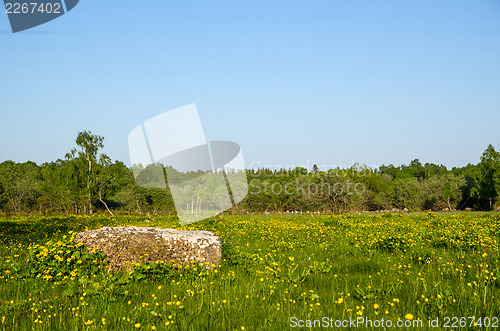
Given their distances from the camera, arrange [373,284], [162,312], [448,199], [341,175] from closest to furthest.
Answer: [162,312], [373,284], [341,175], [448,199]

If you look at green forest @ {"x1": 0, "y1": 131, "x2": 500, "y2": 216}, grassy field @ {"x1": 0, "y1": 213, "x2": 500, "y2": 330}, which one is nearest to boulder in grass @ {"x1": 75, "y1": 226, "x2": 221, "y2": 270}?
grassy field @ {"x1": 0, "y1": 213, "x2": 500, "y2": 330}

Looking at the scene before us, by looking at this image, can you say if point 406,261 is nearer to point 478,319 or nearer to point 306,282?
point 306,282

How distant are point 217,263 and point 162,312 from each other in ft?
10.8

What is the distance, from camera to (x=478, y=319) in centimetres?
467

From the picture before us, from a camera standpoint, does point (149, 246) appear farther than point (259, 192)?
No

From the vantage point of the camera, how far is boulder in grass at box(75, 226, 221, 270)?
7.92 meters

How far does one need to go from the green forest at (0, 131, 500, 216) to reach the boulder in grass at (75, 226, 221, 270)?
2229 inches

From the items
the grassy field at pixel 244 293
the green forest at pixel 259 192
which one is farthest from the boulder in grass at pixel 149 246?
the green forest at pixel 259 192

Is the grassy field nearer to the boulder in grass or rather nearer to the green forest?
the boulder in grass

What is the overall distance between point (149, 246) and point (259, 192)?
8981cm

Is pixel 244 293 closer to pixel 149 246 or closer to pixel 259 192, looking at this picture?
pixel 149 246

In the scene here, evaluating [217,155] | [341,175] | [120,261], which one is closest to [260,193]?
[341,175]

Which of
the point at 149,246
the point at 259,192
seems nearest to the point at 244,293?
the point at 149,246

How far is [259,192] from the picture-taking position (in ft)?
320
